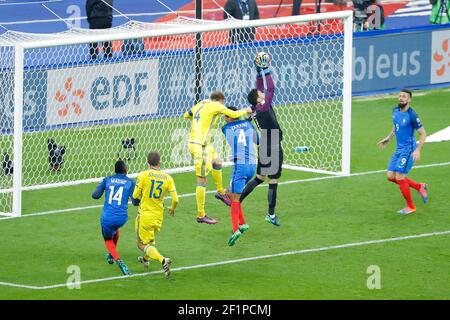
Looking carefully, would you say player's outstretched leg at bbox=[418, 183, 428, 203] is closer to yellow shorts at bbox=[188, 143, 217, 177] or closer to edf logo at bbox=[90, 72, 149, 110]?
yellow shorts at bbox=[188, 143, 217, 177]

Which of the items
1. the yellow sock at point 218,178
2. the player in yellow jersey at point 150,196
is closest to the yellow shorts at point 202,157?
the yellow sock at point 218,178

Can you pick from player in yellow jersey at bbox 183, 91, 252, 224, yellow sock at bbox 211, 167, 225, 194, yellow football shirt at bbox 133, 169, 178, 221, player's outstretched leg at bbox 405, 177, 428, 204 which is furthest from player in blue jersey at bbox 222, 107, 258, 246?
player's outstretched leg at bbox 405, 177, 428, 204

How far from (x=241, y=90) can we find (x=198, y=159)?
267 inches

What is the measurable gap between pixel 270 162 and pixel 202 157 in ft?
3.76

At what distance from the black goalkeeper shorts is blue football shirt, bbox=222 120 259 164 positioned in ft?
1.33

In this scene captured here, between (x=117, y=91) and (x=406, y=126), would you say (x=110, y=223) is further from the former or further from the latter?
(x=117, y=91)

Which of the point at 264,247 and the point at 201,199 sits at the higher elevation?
the point at 201,199

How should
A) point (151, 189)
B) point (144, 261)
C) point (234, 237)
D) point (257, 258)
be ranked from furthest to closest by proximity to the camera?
1. point (234, 237)
2. point (257, 258)
3. point (144, 261)
4. point (151, 189)

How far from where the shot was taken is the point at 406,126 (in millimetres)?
22891

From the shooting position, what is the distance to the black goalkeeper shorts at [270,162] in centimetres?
2203

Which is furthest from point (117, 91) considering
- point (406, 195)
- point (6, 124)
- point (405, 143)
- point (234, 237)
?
point (234, 237)

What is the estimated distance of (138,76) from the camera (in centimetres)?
2794

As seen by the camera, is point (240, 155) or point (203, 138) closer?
point (240, 155)

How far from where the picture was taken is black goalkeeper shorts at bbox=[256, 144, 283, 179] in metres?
22.0
